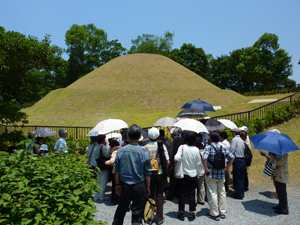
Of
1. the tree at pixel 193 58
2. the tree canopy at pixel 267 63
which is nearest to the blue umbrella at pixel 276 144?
the tree canopy at pixel 267 63

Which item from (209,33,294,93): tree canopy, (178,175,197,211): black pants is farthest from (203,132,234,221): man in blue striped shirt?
(209,33,294,93): tree canopy

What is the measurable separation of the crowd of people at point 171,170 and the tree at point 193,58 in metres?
63.3

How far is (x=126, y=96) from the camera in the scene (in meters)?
33.5

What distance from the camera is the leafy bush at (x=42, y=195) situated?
2486 mm

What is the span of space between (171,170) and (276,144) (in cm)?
255

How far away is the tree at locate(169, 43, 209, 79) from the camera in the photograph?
225 ft

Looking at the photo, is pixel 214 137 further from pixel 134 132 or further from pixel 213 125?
pixel 213 125

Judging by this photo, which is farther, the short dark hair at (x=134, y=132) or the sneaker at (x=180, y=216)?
the sneaker at (x=180, y=216)

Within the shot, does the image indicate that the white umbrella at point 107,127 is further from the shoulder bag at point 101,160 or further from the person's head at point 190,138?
the person's head at point 190,138

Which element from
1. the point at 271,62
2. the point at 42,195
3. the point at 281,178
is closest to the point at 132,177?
the point at 42,195

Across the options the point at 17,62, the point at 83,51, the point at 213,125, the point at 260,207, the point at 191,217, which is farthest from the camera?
the point at 83,51

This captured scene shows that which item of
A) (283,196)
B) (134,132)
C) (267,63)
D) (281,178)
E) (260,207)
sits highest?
(267,63)

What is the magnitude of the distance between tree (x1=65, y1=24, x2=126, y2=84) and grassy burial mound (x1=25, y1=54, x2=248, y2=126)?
80.9ft

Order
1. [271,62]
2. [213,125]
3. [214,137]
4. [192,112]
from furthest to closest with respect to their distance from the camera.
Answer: [271,62] < [192,112] < [213,125] < [214,137]
